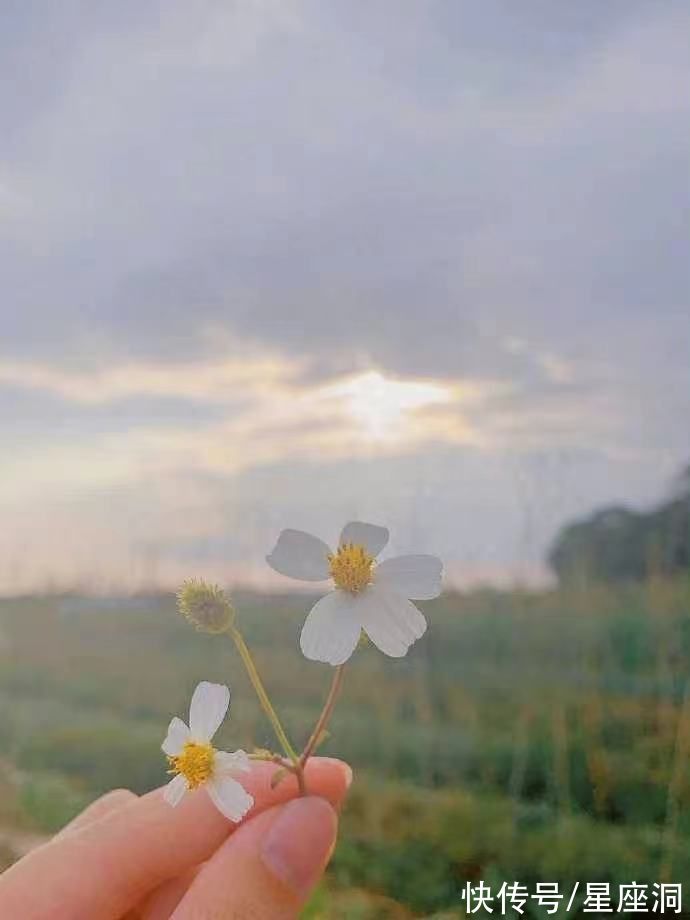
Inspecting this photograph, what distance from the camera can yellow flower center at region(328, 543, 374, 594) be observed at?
0.79 feet

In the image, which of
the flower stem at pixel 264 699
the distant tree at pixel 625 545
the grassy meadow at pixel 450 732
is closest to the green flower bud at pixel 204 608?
the flower stem at pixel 264 699

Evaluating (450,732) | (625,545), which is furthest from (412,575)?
(625,545)

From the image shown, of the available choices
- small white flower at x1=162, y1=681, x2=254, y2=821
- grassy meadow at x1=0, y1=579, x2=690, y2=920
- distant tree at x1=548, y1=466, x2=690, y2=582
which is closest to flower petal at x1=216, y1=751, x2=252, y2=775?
small white flower at x1=162, y1=681, x2=254, y2=821

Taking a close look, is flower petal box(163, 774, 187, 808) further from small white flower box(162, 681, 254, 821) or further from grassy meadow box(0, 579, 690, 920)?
grassy meadow box(0, 579, 690, 920)

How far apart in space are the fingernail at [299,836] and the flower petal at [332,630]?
0.05 meters

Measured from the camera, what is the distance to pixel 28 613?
203cm

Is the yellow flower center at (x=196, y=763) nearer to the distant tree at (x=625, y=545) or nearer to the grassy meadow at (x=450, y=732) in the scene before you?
the grassy meadow at (x=450, y=732)

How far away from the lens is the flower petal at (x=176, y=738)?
10.4 inches

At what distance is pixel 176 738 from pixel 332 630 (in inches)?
2.4

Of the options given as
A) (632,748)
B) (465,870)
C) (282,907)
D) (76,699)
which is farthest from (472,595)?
(282,907)

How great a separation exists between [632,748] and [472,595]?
0.36 metres

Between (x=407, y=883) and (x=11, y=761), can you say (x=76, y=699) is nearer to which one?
(x=11, y=761)

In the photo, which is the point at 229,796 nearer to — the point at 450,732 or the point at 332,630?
the point at 332,630

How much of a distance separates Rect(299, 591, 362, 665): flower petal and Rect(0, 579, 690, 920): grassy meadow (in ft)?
2.78
